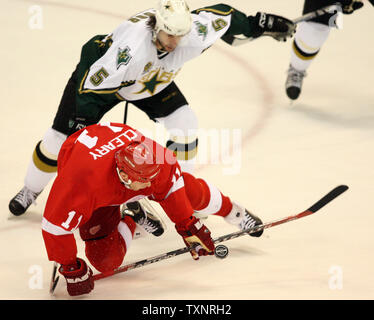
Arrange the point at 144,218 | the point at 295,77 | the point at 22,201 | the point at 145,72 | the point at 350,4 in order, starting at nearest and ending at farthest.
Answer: the point at 145,72 → the point at 144,218 → the point at 22,201 → the point at 350,4 → the point at 295,77

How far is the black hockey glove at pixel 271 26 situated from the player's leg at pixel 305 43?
2.80 ft

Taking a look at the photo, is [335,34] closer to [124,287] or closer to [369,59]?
[369,59]

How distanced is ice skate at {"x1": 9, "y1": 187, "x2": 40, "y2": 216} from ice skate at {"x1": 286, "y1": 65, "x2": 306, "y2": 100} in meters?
1.98

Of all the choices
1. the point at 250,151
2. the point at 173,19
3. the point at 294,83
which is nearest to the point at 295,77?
the point at 294,83

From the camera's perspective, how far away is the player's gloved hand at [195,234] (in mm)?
3230

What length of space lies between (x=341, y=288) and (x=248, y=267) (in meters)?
0.43

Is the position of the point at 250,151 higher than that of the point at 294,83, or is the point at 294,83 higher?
the point at 294,83

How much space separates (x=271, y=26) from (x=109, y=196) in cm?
144

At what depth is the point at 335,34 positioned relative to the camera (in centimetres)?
629

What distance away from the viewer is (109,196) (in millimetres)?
3086

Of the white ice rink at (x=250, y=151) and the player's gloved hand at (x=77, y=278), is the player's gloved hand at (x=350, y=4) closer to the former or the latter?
the white ice rink at (x=250, y=151)

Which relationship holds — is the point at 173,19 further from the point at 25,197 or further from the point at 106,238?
the point at 25,197

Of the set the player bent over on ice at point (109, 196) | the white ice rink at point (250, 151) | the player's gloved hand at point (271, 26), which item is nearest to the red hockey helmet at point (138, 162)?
the player bent over on ice at point (109, 196)

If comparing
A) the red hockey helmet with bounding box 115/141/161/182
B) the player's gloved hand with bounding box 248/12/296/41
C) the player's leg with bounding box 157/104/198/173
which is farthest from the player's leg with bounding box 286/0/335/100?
the red hockey helmet with bounding box 115/141/161/182
